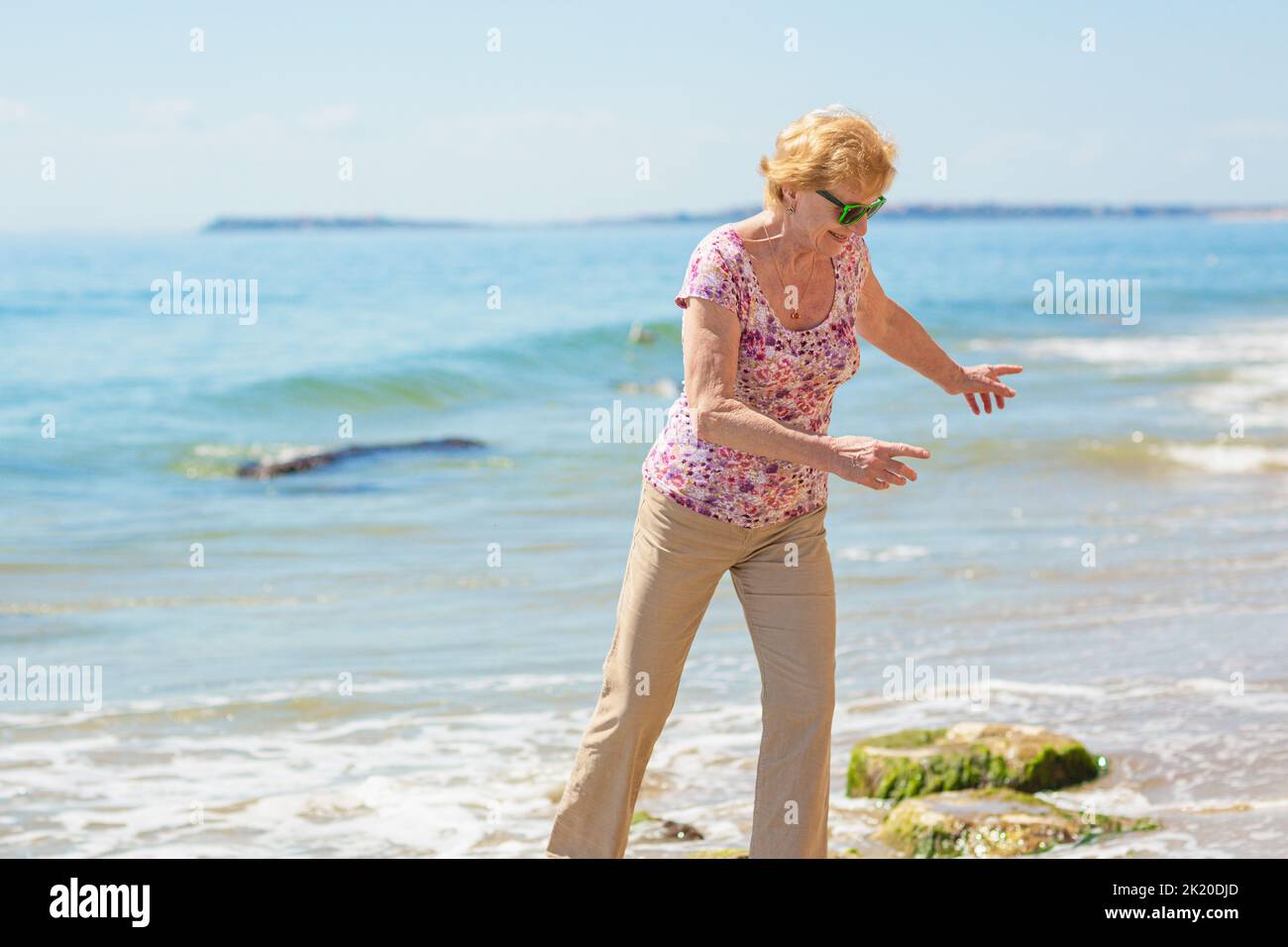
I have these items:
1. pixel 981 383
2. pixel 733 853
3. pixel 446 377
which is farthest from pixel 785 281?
pixel 446 377

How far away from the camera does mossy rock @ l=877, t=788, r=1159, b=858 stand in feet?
16.2

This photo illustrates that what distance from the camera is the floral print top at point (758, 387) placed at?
352 centimetres

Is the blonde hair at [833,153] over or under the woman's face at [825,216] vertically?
over

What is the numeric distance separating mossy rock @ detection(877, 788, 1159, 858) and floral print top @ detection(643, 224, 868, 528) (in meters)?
1.70

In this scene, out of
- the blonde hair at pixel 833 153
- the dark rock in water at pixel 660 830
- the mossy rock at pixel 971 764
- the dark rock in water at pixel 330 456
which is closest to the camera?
the blonde hair at pixel 833 153

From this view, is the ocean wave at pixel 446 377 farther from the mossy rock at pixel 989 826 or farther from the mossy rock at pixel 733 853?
the mossy rock at pixel 733 853

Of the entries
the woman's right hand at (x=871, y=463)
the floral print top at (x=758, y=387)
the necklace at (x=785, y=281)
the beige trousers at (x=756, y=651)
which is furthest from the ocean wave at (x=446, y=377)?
the woman's right hand at (x=871, y=463)

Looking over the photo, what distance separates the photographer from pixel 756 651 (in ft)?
12.2

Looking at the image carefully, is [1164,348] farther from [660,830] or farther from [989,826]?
[660,830]

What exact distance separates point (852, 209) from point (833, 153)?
0.14 m

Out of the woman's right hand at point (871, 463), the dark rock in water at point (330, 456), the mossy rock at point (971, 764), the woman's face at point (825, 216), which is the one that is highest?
the woman's face at point (825, 216)

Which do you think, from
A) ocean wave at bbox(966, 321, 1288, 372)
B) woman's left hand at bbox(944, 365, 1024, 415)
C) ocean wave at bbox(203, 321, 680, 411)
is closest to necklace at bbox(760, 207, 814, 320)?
woman's left hand at bbox(944, 365, 1024, 415)

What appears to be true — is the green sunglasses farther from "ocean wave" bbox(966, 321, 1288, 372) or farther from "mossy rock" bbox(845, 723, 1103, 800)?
"ocean wave" bbox(966, 321, 1288, 372)
